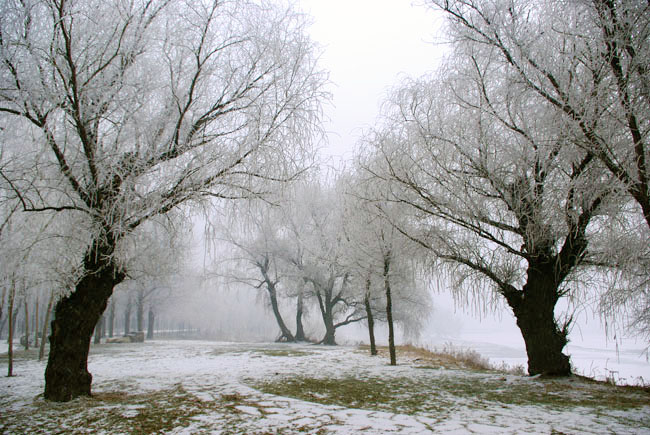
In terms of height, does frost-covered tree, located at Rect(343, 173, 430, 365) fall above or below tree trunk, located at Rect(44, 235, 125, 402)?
above

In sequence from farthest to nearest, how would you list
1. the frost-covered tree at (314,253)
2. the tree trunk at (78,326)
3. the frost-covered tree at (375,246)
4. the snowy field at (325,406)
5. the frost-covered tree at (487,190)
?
1. the frost-covered tree at (314,253)
2. the frost-covered tree at (375,246)
3. the frost-covered tree at (487,190)
4. the tree trunk at (78,326)
5. the snowy field at (325,406)

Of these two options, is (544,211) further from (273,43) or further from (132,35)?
(132,35)

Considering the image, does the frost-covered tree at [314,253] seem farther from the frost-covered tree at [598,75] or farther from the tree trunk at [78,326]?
the frost-covered tree at [598,75]

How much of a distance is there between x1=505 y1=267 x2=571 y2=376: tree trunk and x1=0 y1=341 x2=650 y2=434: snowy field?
55 cm

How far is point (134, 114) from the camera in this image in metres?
5.40

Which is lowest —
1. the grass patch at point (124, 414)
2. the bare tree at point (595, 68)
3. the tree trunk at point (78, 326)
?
the grass patch at point (124, 414)

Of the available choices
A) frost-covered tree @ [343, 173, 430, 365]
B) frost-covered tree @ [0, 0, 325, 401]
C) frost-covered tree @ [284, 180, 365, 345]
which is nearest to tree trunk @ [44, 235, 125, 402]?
frost-covered tree @ [0, 0, 325, 401]

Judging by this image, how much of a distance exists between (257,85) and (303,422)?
484 centimetres

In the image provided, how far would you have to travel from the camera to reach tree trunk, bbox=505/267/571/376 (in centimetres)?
702

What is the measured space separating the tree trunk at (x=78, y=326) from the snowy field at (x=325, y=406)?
0.26 meters

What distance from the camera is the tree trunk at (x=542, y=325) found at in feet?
23.0

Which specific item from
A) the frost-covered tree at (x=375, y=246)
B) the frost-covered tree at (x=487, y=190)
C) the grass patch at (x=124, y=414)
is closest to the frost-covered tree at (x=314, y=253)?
the frost-covered tree at (x=375, y=246)

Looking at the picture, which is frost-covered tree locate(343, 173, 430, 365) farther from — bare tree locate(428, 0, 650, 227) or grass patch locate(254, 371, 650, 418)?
bare tree locate(428, 0, 650, 227)

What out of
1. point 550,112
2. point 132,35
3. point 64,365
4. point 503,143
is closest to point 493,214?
point 503,143
